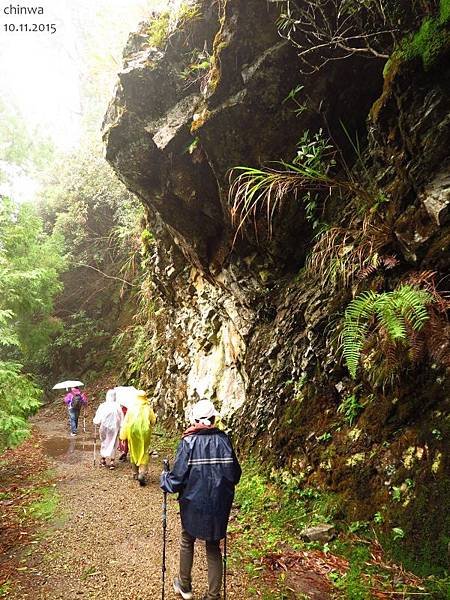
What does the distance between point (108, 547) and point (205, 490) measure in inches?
88.6

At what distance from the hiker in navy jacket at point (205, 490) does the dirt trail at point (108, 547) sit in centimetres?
48

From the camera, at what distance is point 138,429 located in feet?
24.1

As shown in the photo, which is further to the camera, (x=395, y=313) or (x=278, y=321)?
(x=278, y=321)

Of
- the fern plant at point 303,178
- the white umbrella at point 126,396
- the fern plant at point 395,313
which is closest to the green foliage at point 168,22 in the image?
the fern plant at point 303,178

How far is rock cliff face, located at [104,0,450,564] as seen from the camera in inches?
170

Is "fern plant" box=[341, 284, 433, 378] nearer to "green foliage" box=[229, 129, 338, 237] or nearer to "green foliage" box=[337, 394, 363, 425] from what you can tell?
"green foliage" box=[337, 394, 363, 425]

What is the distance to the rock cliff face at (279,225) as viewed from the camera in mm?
4328

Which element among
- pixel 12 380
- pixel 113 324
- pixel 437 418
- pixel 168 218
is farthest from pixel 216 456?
pixel 113 324

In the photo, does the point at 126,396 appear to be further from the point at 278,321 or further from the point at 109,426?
the point at 278,321

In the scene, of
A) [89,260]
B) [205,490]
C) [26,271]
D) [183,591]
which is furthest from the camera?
[89,260]

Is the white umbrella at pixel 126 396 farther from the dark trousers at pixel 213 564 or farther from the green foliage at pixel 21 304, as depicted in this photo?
the dark trousers at pixel 213 564

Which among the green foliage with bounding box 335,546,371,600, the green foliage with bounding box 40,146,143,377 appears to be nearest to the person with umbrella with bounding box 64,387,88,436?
the green foliage with bounding box 40,146,143,377

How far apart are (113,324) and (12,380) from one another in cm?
1153

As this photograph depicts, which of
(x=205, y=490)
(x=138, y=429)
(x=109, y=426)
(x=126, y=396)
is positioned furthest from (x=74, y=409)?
(x=205, y=490)
